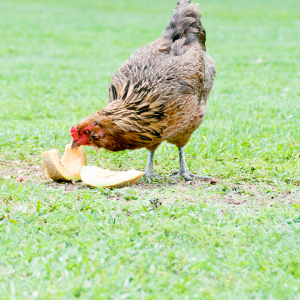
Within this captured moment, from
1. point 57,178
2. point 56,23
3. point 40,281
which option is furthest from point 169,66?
point 56,23

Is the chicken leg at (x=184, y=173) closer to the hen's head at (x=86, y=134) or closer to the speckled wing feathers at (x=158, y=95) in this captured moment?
the speckled wing feathers at (x=158, y=95)

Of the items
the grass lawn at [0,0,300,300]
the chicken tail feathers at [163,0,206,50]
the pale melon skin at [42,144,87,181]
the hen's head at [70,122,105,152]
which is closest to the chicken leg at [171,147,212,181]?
the grass lawn at [0,0,300,300]

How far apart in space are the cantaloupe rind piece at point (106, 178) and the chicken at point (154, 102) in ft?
1.12

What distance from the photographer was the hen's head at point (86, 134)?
445 cm

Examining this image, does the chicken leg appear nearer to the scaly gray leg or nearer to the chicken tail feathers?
the scaly gray leg

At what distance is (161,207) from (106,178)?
Answer: 3.06 ft

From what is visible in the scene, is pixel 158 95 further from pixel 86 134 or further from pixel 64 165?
pixel 64 165

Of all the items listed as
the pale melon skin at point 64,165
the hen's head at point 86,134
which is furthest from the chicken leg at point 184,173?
the hen's head at point 86,134

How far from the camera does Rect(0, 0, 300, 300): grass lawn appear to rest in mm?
2949

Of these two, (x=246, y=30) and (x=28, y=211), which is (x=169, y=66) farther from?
(x=246, y=30)

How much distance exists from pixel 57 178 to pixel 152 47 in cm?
202

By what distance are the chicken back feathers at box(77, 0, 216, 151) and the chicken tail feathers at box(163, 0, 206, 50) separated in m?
0.11

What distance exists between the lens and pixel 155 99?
4.62 metres

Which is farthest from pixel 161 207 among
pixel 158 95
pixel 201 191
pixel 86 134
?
pixel 158 95
